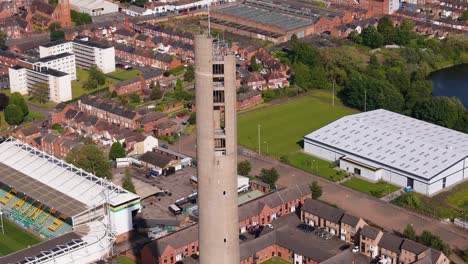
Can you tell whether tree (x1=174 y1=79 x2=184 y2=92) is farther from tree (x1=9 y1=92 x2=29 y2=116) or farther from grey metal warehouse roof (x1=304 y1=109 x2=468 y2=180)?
grey metal warehouse roof (x1=304 y1=109 x2=468 y2=180)

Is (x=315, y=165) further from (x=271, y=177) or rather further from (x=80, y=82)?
(x=80, y=82)

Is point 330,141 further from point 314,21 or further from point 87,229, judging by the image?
point 314,21

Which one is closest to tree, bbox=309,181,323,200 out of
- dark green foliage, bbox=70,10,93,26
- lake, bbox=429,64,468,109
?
lake, bbox=429,64,468,109

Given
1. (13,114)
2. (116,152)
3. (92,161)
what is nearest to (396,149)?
(116,152)

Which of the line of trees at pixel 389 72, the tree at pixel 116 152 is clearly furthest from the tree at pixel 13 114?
the line of trees at pixel 389 72

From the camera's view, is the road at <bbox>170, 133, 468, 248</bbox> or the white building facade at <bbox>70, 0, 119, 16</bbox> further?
the white building facade at <bbox>70, 0, 119, 16</bbox>

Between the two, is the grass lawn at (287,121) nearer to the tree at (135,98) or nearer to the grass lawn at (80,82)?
the tree at (135,98)
